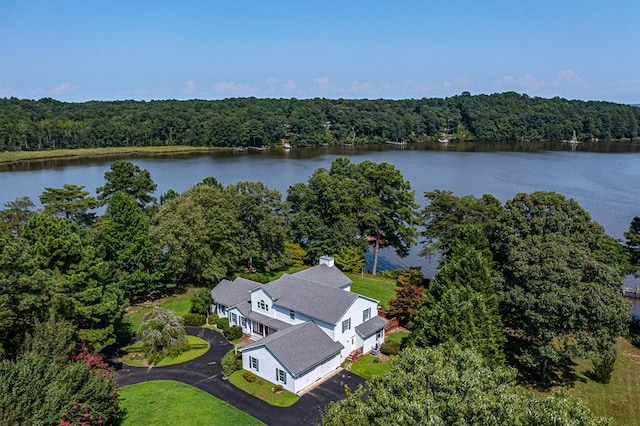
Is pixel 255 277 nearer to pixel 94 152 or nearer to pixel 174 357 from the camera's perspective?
pixel 174 357

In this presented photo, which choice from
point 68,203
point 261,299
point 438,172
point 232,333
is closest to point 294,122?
point 438,172

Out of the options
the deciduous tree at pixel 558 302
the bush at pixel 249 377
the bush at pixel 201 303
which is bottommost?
the bush at pixel 249 377

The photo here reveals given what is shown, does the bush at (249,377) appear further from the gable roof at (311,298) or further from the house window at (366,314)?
the house window at (366,314)

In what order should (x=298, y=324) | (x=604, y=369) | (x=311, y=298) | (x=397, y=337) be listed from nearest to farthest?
(x=604, y=369) < (x=298, y=324) < (x=311, y=298) < (x=397, y=337)

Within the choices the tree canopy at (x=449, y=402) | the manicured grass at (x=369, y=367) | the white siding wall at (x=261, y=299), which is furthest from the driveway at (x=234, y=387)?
the tree canopy at (x=449, y=402)

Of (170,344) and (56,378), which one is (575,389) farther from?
(56,378)

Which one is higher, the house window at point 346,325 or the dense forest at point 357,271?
the dense forest at point 357,271

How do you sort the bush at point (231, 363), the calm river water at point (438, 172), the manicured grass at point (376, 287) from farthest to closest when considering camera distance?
the calm river water at point (438, 172)
the manicured grass at point (376, 287)
the bush at point (231, 363)

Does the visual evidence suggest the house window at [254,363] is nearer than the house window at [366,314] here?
Yes
